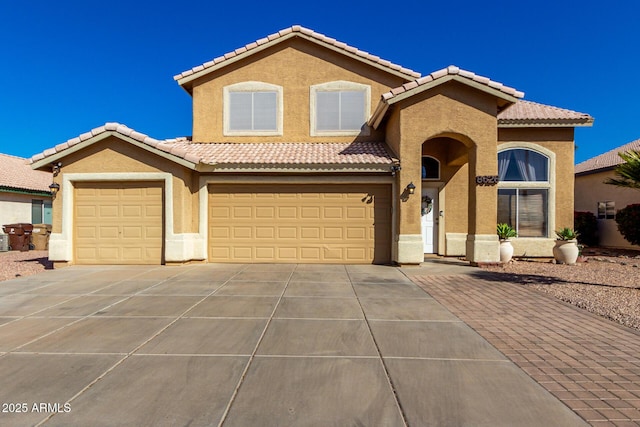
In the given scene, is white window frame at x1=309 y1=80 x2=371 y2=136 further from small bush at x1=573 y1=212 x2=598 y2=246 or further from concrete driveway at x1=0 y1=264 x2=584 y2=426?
small bush at x1=573 y1=212 x2=598 y2=246

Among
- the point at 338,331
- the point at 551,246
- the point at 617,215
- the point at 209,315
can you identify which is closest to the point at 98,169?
the point at 209,315

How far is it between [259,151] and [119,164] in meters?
4.17

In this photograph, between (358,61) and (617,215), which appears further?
(617,215)

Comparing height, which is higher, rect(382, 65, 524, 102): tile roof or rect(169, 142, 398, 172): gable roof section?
rect(382, 65, 524, 102): tile roof

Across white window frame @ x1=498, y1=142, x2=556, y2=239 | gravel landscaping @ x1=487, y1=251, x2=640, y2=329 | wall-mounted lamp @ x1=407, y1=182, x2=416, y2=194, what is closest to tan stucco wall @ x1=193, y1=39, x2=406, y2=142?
wall-mounted lamp @ x1=407, y1=182, x2=416, y2=194

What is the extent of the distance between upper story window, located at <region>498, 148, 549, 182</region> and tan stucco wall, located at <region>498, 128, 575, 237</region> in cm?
36

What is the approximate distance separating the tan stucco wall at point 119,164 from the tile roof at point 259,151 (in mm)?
361

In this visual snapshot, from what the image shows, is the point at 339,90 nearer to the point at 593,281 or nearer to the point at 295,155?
the point at 295,155

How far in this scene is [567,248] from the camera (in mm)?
10977

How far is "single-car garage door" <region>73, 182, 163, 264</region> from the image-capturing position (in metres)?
10.3

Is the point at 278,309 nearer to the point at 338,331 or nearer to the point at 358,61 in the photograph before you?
the point at 338,331

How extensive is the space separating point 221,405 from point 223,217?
27.9 ft

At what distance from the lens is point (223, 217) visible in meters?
11.0

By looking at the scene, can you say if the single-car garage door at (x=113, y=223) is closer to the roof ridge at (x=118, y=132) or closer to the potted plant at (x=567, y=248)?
the roof ridge at (x=118, y=132)
